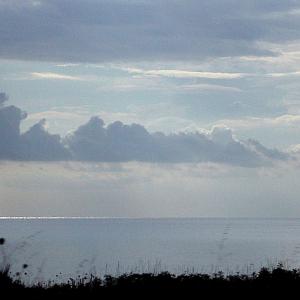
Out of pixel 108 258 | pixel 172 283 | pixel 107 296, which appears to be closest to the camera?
pixel 107 296

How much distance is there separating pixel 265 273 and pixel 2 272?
681cm

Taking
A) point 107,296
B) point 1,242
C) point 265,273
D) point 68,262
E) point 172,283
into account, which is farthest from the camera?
point 68,262

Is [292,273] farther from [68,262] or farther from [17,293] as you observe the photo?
[68,262]

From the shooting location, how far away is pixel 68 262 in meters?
68.6

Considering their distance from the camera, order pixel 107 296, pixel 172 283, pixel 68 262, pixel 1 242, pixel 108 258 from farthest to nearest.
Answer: pixel 108 258 → pixel 68 262 → pixel 172 283 → pixel 107 296 → pixel 1 242

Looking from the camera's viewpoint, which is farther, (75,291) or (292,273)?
(292,273)

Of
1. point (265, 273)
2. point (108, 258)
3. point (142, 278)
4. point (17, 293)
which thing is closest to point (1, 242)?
point (17, 293)

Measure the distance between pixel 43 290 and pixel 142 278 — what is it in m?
2.68

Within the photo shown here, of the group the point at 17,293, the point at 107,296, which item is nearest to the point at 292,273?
the point at 107,296

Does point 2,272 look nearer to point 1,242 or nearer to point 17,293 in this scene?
point 17,293

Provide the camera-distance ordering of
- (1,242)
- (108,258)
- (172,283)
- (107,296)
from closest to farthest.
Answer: (1,242), (107,296), (172,283), (108,258)

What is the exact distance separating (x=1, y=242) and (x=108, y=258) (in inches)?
2357

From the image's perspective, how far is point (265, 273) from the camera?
75.5 feet

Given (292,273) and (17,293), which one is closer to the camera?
(17,293)
